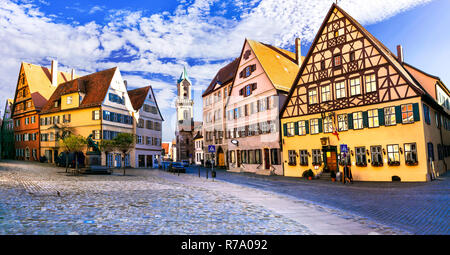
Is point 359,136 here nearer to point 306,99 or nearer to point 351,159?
point 351,159

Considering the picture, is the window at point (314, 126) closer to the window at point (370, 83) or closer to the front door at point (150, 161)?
the window at point (370, 83)

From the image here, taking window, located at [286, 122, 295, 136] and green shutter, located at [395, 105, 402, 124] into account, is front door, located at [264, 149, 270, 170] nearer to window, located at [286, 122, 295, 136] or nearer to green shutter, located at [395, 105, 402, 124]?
window, located at [286, 122, 295, 136]

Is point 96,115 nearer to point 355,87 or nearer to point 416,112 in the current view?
point 355,87

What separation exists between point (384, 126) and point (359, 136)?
6.51 ft

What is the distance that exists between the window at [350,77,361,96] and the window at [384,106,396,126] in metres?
2.62

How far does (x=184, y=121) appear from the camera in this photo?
3787 inches

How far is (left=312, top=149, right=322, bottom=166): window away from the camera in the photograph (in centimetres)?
2575

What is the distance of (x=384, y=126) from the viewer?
21609mm

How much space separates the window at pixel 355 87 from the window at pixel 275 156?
9.71 m

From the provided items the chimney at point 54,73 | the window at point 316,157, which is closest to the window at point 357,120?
the window at point 316,157

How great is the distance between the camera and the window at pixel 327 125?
988 inches

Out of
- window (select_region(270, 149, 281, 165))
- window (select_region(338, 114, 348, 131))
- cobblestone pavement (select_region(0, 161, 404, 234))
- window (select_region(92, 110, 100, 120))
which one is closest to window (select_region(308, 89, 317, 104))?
window (select_region(338, 114, 348, 131))
